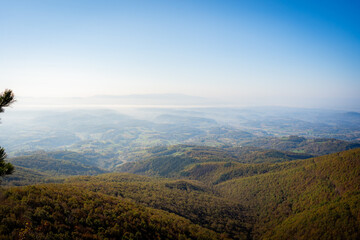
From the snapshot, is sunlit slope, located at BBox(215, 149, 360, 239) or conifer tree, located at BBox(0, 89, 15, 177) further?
sunlit slope, located at BBox(215, 149, 360, 239)

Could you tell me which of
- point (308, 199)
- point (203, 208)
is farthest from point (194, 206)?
point (308, 199)

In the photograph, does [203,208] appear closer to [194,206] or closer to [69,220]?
[194,206]

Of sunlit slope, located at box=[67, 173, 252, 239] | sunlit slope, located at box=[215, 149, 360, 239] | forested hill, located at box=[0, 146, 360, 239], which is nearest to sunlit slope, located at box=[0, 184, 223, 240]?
forested hill, located at box=[0, 146, 360, 239]

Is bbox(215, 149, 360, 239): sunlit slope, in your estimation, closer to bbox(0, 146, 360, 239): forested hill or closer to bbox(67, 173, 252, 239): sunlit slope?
bbox(0, 146, 360, 239): forested hill

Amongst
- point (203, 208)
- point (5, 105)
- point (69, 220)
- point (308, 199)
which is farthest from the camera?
point (203, 208)

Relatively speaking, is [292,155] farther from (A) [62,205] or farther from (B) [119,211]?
(A) [62,205]

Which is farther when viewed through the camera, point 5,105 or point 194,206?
point 194,206
